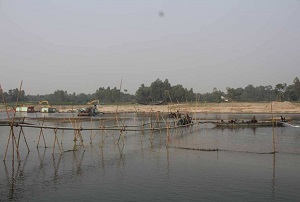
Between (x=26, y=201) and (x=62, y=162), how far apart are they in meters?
5.31

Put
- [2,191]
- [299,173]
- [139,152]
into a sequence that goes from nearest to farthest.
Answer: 1. [2,191]
2. [299,173]
3. [139,152]

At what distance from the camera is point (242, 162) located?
14.8m

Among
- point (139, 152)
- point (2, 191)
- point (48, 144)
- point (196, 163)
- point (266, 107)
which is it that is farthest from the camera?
point (266, 107)

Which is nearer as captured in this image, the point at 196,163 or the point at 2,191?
the point at 2,191

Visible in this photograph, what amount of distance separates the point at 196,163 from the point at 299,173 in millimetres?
4210

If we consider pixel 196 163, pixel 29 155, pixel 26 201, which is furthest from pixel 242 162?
pixel 29 155

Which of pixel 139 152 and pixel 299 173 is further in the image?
pixel 139 152

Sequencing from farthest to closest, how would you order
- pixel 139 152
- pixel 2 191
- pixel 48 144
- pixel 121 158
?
pixel 48 144, pixel 139 152, pixel 121 158, pixel 2 191

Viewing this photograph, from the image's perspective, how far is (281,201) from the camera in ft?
31.9

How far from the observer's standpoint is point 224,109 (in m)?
68.2

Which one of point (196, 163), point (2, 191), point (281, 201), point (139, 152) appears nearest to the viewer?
point (281, 201)

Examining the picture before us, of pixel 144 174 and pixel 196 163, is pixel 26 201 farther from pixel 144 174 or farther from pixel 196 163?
pixel 196 163

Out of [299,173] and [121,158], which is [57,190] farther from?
[299,173]

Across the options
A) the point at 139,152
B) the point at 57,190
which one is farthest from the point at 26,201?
the point at 139,152
